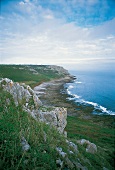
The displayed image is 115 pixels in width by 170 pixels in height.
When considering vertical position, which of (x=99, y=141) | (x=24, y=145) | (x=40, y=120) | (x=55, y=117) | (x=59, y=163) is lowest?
(x=99, y=141)

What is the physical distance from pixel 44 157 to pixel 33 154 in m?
0.38

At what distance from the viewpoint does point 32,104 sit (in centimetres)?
1403

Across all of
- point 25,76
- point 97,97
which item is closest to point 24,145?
point 97,97

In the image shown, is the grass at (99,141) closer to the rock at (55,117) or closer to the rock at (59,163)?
the rock at (55,117)

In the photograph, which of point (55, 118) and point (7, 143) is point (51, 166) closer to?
point (7, 143)

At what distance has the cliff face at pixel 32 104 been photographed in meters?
11.5

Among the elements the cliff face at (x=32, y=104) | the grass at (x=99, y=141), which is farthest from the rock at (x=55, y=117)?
the grass at (x=99, y=141)

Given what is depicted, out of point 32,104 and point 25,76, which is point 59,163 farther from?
point 25,76

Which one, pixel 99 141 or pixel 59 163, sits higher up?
pixel 59 163

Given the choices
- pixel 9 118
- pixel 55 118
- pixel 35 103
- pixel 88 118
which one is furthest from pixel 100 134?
pixel 9 118

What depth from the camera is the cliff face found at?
11531mm

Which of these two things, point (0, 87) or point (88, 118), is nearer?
point (0, 87)

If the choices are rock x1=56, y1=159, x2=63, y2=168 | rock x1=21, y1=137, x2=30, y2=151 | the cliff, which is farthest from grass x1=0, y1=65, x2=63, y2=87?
rock x1=56, y1=159, x2=63, y2=168

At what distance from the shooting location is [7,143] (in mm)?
4184
